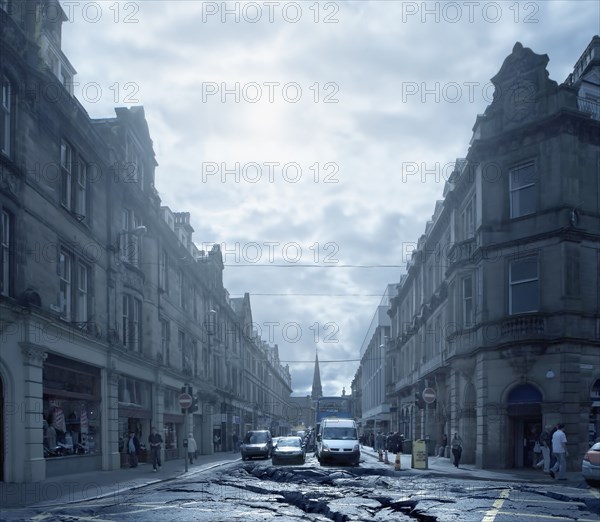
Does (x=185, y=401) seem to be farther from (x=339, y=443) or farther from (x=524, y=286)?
(x=524, y=286)

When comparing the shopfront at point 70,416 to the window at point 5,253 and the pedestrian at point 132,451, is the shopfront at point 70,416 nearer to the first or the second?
the pedestrian at point 132,451

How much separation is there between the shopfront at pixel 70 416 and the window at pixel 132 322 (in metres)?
4.69

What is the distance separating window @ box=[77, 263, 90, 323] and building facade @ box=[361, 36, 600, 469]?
524 inches

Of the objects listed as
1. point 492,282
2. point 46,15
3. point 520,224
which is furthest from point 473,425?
point 46,15

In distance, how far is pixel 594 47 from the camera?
33.1 metres

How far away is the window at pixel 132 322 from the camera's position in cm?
3269

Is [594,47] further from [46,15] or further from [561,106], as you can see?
[46,15]

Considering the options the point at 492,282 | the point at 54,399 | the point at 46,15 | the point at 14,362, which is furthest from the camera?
the point at 492,282

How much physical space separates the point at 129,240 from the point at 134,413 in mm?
7360

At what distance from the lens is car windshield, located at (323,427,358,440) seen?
33.9 metres

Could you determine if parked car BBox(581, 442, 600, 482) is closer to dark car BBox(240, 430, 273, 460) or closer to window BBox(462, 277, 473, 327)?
window BBox(462, 277, 473, 327)

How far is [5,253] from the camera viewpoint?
20438 mm

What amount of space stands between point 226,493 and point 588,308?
16.9 m

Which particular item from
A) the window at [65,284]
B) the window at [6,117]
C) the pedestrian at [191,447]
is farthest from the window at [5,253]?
the pedestrian at [191,447]
